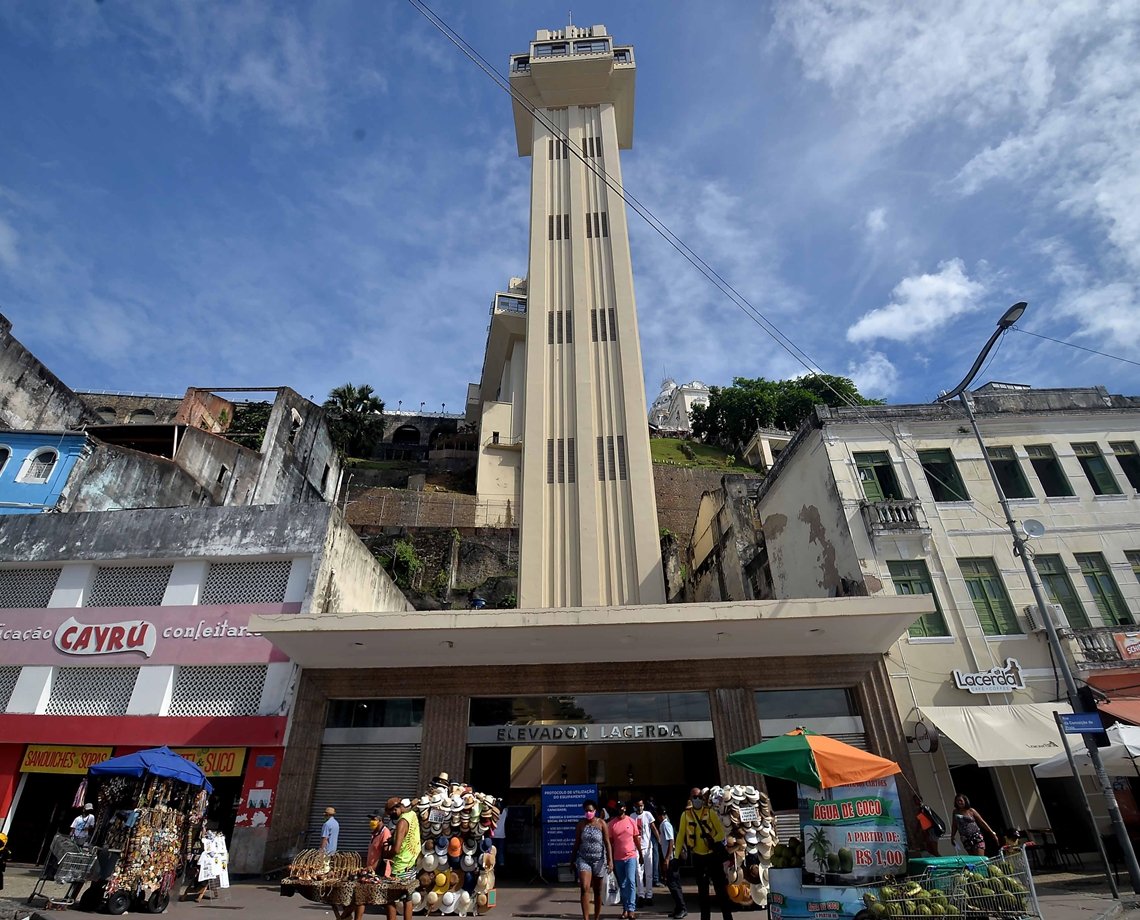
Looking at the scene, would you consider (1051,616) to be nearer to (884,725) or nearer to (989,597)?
(989,597)

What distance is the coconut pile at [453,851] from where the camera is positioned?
869 cm

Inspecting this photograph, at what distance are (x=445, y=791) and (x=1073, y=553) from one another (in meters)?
15.9

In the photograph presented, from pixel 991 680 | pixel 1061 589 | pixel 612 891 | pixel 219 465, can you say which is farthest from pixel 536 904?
pixel 219 465

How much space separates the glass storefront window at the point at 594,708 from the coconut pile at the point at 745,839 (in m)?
3.61

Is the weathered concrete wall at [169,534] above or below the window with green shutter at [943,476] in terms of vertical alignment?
below

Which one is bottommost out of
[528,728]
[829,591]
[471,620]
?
[528,728]

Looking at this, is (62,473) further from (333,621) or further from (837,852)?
(837,852)

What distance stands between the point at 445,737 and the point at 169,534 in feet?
29.0

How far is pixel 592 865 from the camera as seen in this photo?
8312 mm

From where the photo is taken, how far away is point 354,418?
50.2 m

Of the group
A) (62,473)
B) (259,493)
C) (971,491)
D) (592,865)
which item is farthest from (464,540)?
(592,865)

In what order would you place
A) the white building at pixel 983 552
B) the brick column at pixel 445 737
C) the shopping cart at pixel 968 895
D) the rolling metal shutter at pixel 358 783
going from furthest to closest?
the white building at pixel 983 552
the brick column at pixel 445 737
the rolling metal shutter at pixel 358 783
the shopping cart at pixel 968 895

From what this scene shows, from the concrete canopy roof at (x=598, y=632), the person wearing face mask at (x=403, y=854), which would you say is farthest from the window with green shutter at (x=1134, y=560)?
the person wearing face mask at (x=403, y=854)

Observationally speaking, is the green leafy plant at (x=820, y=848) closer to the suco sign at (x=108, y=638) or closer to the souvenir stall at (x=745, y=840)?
the souvenir stall at (x=745, y=840)
